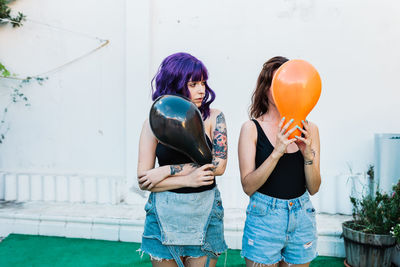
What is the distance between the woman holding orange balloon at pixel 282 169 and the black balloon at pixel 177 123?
1.03 feet

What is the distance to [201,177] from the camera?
1469 millimetres

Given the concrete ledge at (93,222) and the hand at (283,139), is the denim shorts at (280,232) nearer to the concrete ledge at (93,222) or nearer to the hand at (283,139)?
the hand at (283,139)

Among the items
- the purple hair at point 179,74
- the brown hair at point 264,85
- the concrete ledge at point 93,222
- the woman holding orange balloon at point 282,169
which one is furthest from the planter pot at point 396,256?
the purple hair at point 179,74

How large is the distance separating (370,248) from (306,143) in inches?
60.9

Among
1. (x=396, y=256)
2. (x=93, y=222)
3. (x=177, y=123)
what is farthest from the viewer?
(x=93, y=222)

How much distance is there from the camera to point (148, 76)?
3725 millimetres

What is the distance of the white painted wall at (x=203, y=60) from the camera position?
348 cm

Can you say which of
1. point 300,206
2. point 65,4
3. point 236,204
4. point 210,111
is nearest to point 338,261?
point 236,204

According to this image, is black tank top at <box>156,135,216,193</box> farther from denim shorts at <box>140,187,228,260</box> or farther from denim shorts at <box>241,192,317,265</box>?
denim shorts at <box>241,192,317,265</box>

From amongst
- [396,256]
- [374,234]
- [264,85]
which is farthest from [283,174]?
[396,256]

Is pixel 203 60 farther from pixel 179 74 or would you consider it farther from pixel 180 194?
pixel 180 194

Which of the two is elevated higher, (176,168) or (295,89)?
(295,89)

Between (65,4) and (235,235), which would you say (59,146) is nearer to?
(65,4)

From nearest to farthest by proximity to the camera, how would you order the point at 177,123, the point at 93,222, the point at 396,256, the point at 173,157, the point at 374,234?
1. the point at 177,123
2. the point at 173,157
3. the point at 374,234
4. the point at 396,256
5. the point at 93,222
